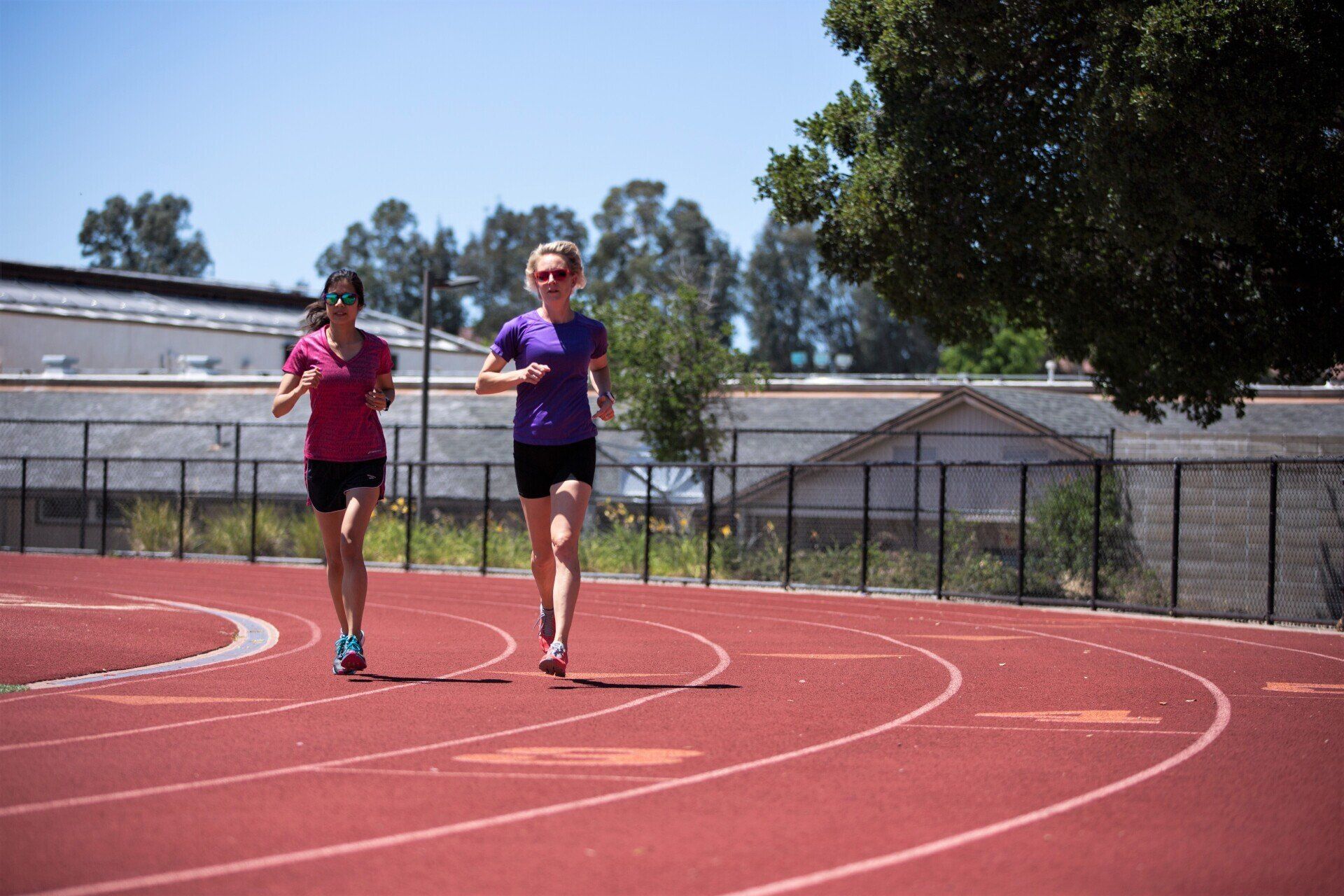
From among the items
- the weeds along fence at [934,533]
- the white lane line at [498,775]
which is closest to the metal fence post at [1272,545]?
the weeds along fence at [934,533]

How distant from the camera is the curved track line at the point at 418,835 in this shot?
3.70m

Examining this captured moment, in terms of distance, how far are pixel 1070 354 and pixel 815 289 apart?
63.4 metres

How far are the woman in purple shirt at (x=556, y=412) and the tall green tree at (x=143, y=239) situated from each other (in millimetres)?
97680

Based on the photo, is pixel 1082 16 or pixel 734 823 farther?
pixel 1082 16

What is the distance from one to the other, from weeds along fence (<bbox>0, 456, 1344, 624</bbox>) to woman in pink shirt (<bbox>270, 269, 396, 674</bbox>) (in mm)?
9660

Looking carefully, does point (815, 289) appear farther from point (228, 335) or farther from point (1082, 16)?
point (1082, 16)

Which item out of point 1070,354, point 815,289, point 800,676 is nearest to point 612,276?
point 815,289

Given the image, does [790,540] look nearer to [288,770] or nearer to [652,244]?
[288,770]

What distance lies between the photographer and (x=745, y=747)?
19.5ft

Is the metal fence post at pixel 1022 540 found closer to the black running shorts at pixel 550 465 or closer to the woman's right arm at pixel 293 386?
the black running shorts at pixel 550 465

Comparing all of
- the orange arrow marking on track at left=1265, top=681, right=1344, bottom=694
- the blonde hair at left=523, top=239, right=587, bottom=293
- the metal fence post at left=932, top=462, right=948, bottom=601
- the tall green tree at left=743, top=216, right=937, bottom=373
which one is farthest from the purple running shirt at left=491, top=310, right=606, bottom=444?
the tall green tree at left=743, top=216, right=937, bottom=373

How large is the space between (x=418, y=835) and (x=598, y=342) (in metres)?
4.12

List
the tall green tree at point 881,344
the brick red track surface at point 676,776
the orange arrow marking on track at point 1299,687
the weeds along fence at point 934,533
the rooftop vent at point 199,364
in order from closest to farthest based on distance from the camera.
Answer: the brick red track surface at point 676,776 → the orange arrow marking on track at point 1299,687 → the weeds along fence at point 934,533 → the rooftop vent at point 199,364 → the tall green tree at point 881,344

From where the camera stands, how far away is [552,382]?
7.79 meters
